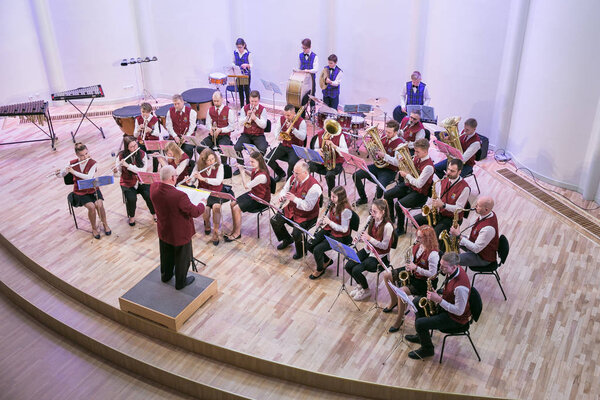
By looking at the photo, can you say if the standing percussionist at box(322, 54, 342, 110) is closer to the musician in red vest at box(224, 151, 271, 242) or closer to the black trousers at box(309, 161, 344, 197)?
the black trousers at box(309, 161, 344, 197)

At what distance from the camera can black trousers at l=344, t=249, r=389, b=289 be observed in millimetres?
4977

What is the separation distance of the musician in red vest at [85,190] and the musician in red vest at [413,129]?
3.78 m

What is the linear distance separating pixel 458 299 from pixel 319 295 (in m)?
1.54

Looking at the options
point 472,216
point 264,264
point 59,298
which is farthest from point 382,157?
point 59,298

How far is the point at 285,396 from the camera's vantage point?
4383 millimetres

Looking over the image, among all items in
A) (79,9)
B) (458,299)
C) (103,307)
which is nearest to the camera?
(458,299)

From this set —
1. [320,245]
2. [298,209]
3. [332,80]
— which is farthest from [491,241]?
[332,80]

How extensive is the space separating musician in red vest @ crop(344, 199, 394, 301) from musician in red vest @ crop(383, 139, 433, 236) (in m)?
0.95

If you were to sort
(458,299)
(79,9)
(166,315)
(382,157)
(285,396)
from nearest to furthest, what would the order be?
(458,299) → (285,396) → (166,315) → (382,157) → (79,9)

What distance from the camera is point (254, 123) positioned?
24.3 ft

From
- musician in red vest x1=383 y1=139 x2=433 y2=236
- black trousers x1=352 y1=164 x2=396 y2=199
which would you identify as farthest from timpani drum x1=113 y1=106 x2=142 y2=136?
musician in red vest x1=383 y1=139 x2=433 y2=236

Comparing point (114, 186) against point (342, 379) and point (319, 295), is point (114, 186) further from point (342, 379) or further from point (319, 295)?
point (342, 379)

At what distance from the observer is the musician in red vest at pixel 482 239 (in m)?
4.75

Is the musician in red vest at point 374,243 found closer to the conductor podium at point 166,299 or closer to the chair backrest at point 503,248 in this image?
the chair backrest at point 503,248
